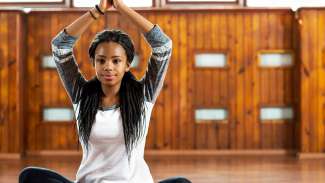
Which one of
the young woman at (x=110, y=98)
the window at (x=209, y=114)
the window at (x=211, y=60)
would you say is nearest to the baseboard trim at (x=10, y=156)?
the window at (x=209, y=114)

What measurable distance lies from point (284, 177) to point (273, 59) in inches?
74.8

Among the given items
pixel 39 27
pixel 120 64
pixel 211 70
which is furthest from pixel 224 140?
pixel 120 64

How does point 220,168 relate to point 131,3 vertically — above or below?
below

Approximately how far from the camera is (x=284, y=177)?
13.9 ft

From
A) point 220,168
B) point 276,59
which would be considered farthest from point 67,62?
point 276,59

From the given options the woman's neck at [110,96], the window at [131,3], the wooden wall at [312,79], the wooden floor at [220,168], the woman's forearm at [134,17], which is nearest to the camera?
the woman's forearm at [134,17]

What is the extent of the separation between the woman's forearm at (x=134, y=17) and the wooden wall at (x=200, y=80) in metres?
4.29

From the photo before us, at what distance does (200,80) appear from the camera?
5.91 m

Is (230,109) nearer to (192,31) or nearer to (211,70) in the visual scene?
(211,70)

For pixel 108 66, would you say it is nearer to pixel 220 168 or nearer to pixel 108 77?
pixel 108 77

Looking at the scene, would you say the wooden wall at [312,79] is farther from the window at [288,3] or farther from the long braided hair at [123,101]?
the long braided hair at [123,101]

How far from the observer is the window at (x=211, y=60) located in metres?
5.91

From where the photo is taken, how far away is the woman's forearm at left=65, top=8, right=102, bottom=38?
156 cm

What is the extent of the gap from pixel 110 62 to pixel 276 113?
14.8ft
